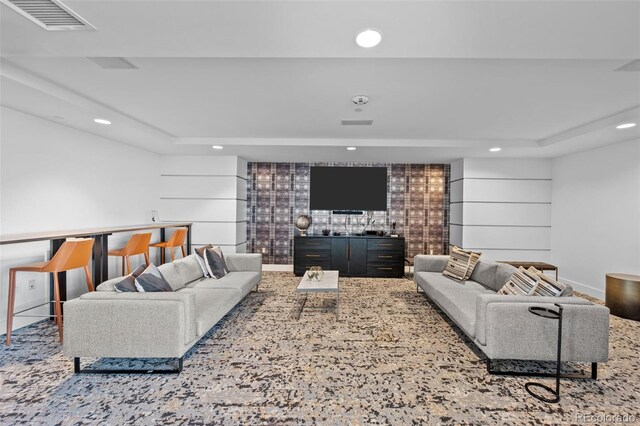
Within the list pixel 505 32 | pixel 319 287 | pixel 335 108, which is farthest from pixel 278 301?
pixel 505 32

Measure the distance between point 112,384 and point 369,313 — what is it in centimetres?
272

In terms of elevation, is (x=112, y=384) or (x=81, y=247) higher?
(x=81, y=247)

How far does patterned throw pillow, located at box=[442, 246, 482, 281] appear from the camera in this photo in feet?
13.8

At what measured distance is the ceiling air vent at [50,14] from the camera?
1.56m

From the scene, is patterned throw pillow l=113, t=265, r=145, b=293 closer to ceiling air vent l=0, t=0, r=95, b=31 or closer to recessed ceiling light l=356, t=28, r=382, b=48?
ceiling air vent l=0, t=0, r=95, b=31

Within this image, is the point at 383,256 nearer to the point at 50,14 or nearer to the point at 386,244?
the point at 386,244

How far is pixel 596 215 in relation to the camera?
4844 mm

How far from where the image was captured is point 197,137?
16.5 feet

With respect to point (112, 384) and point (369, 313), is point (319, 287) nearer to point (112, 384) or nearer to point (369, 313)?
point (369, 313)

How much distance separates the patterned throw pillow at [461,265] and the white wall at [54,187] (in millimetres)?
5180

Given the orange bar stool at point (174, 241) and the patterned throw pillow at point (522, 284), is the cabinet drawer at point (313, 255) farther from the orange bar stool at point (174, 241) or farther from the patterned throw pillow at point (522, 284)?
the patterned throw pillow at point (522, 284)

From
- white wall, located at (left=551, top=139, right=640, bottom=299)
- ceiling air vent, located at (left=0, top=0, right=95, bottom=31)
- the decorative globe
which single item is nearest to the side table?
white wall, located at (left=551, top=139, right=640, bottom=299)

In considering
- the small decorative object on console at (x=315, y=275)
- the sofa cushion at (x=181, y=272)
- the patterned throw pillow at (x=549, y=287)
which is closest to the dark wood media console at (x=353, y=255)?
the small decorative object on console at (x=315, y=275)

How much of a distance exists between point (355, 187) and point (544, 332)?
4.49 m
